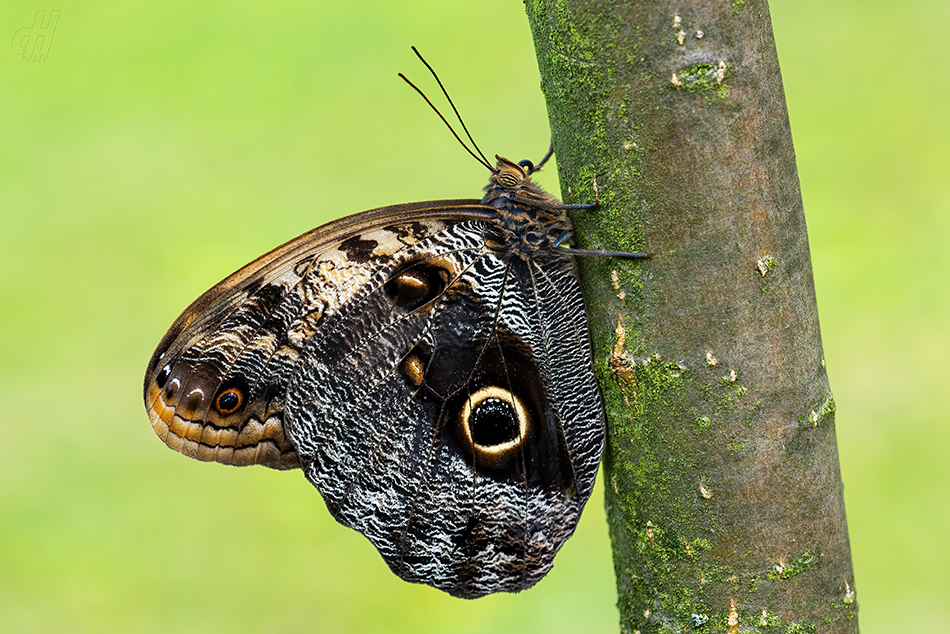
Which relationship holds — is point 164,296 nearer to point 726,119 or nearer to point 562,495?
point 562,495

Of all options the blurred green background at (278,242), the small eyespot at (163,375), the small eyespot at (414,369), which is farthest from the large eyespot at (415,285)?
the blurred green background at (278,242)

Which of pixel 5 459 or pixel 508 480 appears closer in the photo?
pixel 508 480

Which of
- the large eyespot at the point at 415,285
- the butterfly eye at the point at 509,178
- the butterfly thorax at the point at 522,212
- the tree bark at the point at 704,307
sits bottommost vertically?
the tree bark at the point at 704,307

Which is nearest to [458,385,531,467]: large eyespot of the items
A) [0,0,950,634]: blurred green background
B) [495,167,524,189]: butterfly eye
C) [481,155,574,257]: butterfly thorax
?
[481,155,574,257]: butterfly thorax

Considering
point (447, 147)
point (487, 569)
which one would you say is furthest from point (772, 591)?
point (447, 147)

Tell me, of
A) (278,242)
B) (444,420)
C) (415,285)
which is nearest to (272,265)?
(415,285)

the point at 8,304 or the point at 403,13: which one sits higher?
the point at 403,13

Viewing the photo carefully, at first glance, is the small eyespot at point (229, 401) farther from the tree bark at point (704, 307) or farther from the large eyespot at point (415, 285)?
the tree bark at point (704, 307)

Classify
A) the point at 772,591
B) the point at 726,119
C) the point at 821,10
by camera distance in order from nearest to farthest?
the point at 726,119 < the point at 772,591 < the point at 821,10

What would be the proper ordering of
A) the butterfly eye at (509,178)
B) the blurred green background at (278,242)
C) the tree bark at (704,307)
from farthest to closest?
the blurred green background at (278,242) < the butterfly eye at (509,178) < the tree bark at (704,307)
